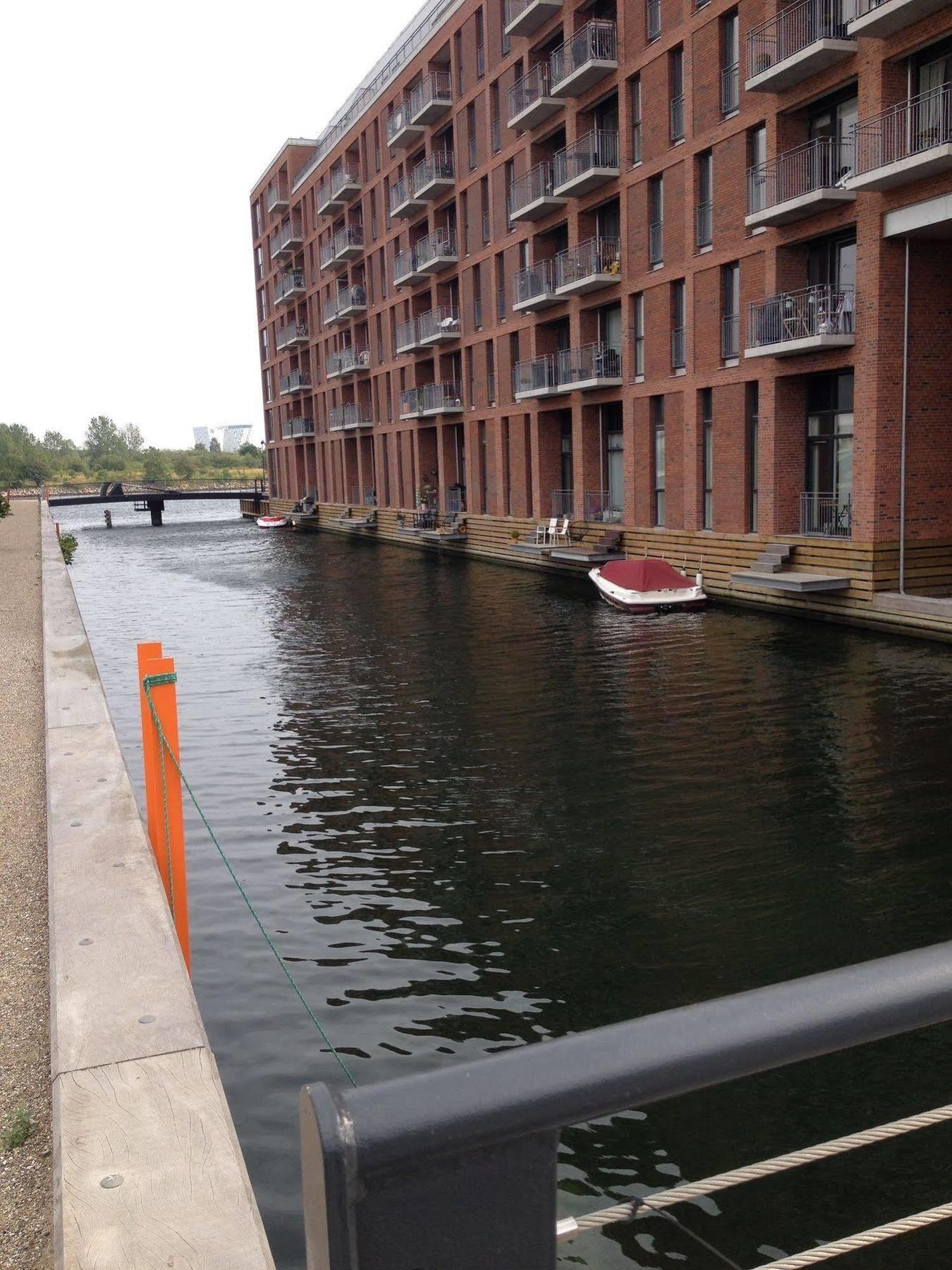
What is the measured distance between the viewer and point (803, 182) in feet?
75.9

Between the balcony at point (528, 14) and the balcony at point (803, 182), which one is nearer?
the balcony at point (803, 182)

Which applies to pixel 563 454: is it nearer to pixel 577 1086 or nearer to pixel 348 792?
pixel 348 792

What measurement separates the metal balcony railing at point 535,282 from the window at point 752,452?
33.9ft

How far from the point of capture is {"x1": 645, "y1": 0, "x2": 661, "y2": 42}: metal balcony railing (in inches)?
1130

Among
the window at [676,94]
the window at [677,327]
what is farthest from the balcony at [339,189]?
the window at [677,327]

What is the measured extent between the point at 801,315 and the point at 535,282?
1385 cm

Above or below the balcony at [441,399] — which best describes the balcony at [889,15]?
above

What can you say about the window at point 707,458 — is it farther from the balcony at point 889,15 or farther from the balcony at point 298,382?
the balcony at point 298,382

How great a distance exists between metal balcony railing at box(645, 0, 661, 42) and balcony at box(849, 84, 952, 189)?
33.4 ft

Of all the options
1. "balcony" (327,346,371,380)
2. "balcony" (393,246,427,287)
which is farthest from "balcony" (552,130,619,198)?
"balcony" (327,346,371,380)

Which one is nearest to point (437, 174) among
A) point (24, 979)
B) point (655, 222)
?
point (655, 222)

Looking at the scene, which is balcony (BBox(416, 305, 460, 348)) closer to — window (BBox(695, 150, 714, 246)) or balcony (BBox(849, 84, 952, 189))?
window (BBox(695, 150, 714, 246))

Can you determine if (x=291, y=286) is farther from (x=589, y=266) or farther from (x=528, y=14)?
(x=589, y=266)

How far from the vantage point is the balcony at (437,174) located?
43625mm
